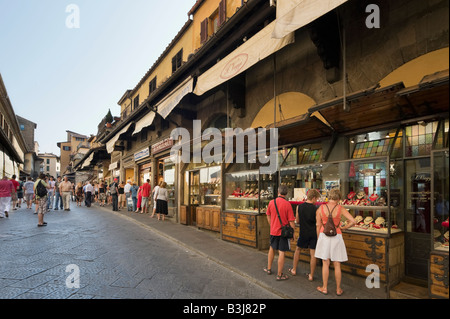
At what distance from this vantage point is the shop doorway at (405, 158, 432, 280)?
4680 mm

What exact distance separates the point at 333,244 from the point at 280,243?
0.95 m

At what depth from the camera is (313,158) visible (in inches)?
268

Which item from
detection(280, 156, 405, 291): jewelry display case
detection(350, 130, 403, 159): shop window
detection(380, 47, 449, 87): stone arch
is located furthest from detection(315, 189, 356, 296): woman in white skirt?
detection(380, 47, 449, 87): stone arch

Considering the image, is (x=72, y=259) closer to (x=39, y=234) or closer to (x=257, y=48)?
(x=39, y=234)

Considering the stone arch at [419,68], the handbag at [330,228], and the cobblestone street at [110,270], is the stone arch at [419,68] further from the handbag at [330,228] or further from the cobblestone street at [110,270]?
the cobblestone street at [110,270]

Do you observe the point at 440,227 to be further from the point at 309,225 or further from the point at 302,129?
the point at 302,129

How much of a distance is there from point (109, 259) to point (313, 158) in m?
5.05

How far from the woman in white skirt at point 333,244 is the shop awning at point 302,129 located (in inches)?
73.5

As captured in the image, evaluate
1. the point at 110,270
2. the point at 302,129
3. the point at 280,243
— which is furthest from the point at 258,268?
the point at 302,129

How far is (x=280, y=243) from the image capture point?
16.2ft

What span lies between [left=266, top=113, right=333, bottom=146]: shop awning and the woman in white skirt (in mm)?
1867

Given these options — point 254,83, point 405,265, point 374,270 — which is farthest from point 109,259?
point 254,83

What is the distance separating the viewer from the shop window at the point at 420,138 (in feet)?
15.9

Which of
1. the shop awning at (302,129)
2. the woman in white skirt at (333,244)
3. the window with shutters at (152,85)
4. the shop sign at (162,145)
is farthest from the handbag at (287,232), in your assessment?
the window with shutters at (152,85)
